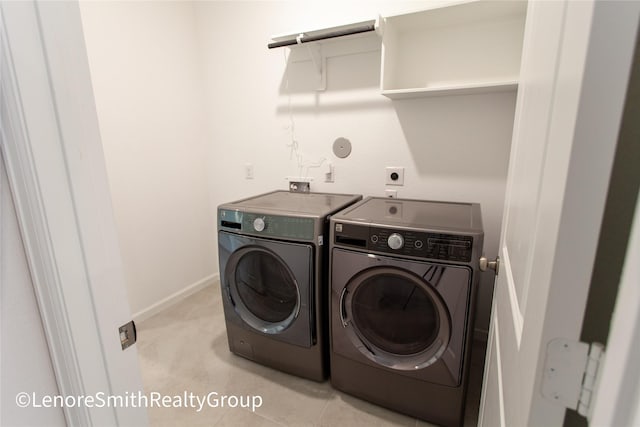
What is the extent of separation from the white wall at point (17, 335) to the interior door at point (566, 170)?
86cm

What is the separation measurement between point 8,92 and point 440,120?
184 cm

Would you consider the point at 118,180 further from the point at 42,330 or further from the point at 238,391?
the point at 42,330

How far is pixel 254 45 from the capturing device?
2309 mm

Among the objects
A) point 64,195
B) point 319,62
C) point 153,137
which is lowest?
point 64,195

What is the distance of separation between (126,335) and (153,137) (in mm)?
1953

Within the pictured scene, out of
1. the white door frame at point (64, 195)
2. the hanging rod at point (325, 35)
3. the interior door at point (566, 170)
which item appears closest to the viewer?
the interior door at point (566, 170)

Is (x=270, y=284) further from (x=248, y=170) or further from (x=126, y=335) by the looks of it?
(x=248, y=170)

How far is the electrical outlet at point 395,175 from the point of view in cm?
198

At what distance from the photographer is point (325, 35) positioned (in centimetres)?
→ 179

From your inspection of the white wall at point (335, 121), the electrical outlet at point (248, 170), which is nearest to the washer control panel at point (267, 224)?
the white wall at point (335, 121)

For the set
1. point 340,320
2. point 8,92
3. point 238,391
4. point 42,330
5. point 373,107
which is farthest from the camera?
point 373,107

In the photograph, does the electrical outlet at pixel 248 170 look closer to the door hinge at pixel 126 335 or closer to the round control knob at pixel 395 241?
the round control knob at pixel 395 241

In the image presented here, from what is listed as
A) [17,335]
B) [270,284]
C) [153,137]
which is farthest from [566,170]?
[153,137]

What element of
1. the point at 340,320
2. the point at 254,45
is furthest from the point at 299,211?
the point at 254,45
